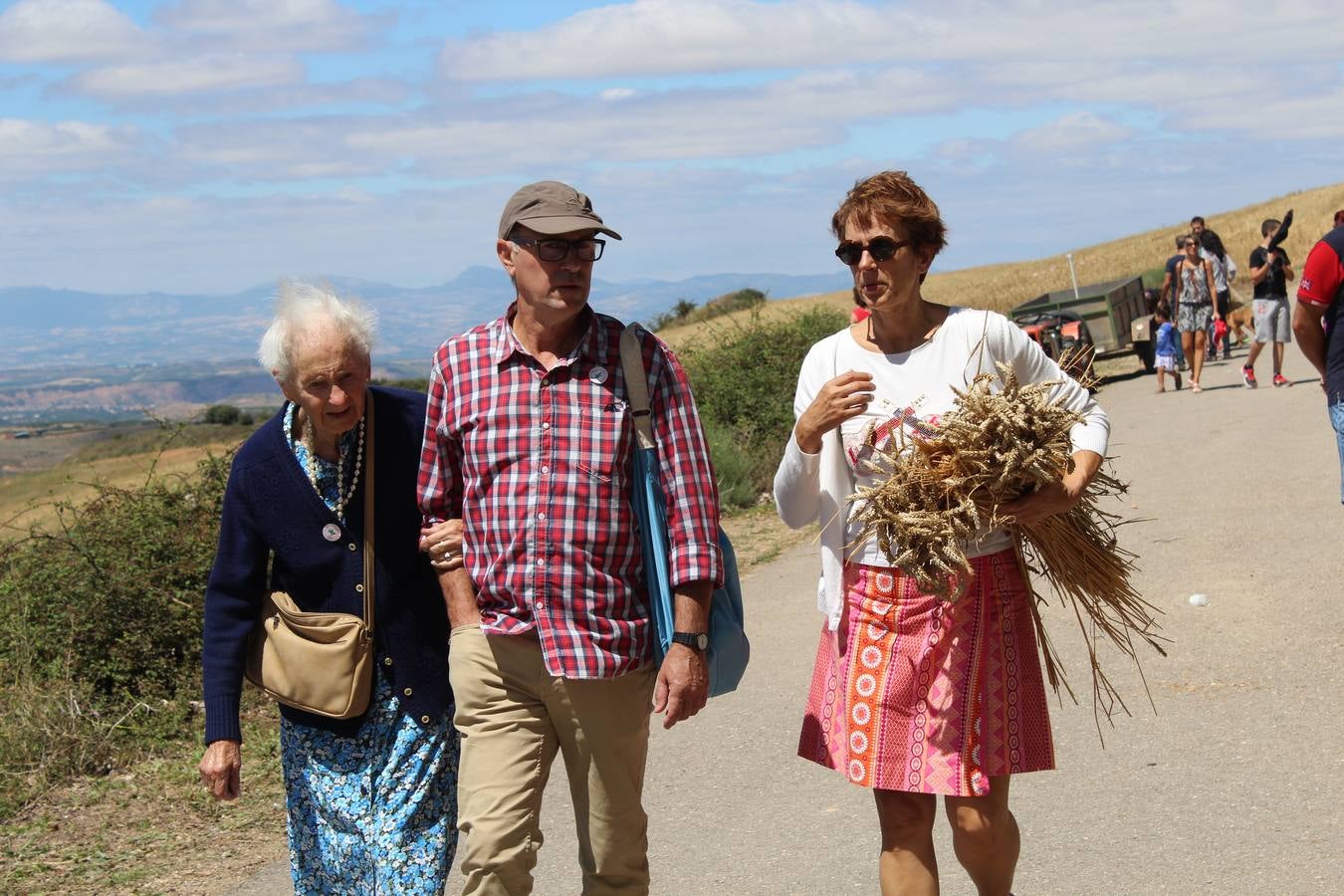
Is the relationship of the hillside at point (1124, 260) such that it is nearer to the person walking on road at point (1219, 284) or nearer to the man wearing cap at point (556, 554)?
the person walking on road at point (1219, 284)

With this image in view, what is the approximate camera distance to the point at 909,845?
3.86 meters

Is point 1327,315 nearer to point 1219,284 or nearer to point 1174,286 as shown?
point 1174,286

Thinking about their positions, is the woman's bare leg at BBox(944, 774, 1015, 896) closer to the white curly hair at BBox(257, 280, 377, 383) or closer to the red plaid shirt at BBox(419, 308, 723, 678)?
the red plaid shirt at BBox(419, 308, 723, 678)

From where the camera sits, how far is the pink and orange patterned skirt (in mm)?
3773

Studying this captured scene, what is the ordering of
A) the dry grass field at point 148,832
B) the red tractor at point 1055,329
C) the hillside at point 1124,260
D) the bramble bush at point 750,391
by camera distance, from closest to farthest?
the dry grass field at point 148,832 → the bramble bush at point 750,391 → the red tractor at point 1055,329 → the hillside at point 1124,260

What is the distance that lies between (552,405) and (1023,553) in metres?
1.30

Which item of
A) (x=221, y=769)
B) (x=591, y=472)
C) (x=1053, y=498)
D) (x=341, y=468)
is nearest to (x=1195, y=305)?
(x=1053, y=498)

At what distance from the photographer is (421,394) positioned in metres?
4.13

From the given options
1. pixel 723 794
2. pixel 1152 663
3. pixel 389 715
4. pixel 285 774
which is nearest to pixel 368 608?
pixel 389 715

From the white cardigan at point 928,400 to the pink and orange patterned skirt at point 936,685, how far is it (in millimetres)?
110

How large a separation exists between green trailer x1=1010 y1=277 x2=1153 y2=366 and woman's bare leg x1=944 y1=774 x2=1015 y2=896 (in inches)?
782

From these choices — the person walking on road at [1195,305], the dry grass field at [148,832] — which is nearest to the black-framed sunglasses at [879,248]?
the dry grass field at [148,832]

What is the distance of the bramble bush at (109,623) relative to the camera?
23.3ft

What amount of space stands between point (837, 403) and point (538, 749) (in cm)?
113
